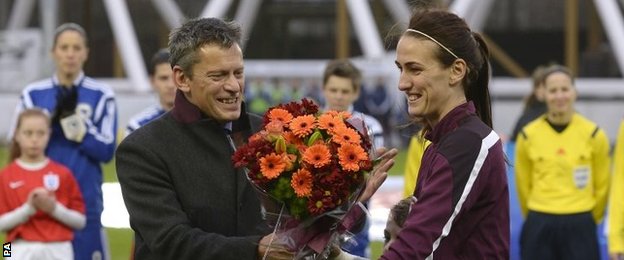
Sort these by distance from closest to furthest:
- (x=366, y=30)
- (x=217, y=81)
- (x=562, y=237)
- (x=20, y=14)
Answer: (x=217, y=81)
(x=562, y=237)
(x=366, y=30)
(x=20, y=14)

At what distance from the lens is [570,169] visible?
9086 millimetres

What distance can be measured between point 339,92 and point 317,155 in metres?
4.68

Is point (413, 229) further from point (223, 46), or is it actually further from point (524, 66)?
point (524, 66)

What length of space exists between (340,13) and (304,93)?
4.64 meters

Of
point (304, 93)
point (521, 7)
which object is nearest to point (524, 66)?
point (521, 7)

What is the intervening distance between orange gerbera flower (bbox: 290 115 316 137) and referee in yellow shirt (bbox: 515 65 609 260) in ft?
16.7

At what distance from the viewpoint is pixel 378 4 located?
36.0 m

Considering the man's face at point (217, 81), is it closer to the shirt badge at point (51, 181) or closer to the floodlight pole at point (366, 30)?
the shirt badge at point (51, 181)

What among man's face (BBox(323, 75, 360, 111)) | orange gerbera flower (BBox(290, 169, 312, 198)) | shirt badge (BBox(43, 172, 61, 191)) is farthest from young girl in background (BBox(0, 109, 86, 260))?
orange gerbera flower (BBox(290, 169, 312, 198))

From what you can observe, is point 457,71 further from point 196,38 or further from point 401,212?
point 196,38

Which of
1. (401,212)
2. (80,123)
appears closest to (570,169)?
(80,123)

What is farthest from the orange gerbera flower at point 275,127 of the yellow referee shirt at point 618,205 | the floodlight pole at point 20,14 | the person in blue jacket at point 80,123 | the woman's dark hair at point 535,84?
the floodlight pole at point 20,14

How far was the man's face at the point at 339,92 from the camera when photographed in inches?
346

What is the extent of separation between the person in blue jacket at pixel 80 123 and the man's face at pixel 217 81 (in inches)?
166
